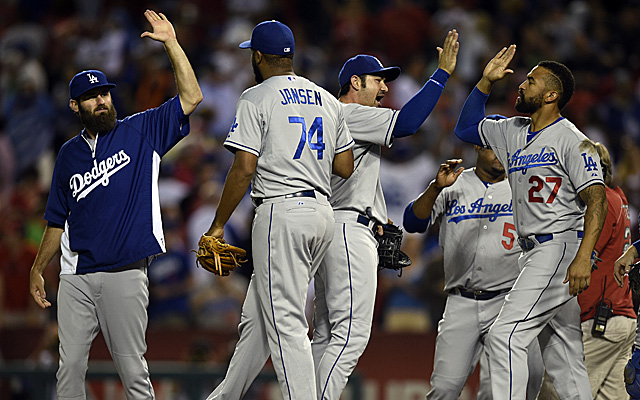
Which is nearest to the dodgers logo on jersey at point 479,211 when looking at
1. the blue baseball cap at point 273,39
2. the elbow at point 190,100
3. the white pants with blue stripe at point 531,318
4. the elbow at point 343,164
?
the white pants with blue stripe at point 531,318

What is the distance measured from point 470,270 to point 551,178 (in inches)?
42.7

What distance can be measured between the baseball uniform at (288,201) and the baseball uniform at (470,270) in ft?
4.35

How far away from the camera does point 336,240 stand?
221 inches

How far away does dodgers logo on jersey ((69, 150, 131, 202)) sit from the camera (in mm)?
5738

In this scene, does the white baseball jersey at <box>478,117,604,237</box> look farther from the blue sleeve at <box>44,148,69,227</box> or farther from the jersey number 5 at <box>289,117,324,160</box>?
the blue sleeve at <box>44,148,69,227</box>

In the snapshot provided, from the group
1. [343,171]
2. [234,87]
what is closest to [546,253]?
[343,171]

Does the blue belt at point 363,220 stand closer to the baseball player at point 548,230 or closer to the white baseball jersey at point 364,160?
the white baseball jersey at point 364,160

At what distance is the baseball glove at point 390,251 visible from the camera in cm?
600

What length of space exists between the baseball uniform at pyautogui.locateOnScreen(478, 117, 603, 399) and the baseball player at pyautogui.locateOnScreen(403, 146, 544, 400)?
0.57 meters

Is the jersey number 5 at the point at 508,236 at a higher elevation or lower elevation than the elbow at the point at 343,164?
lower

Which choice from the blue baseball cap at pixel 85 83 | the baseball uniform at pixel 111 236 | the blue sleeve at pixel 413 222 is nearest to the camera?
the baseball uniform at pixel 111 236

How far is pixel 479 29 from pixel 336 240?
7833mm

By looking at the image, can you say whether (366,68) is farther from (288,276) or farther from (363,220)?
(288,276)

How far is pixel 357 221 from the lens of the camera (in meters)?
5.74
